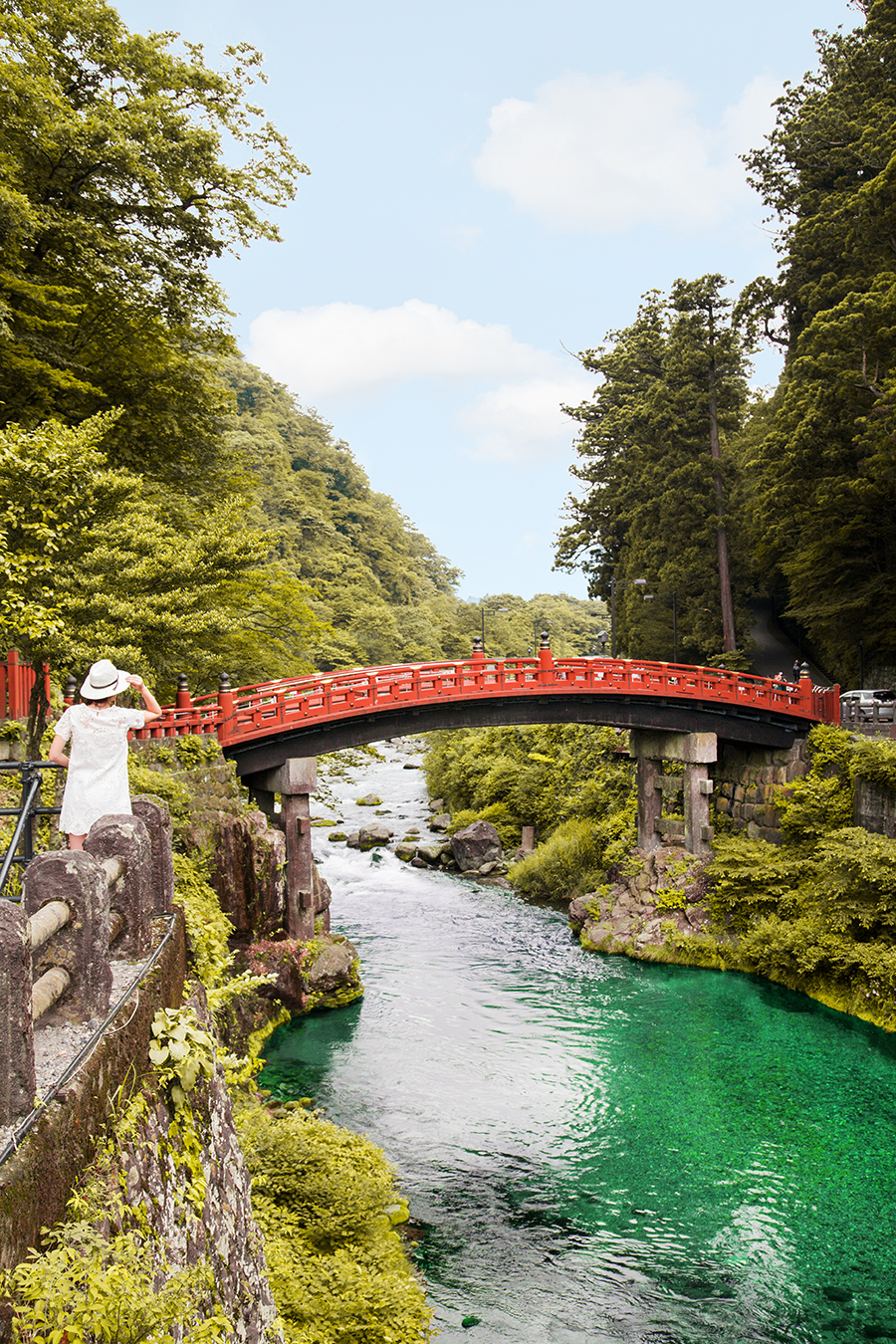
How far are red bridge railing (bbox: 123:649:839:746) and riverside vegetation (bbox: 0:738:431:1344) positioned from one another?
137cm

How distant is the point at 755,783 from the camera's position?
23.6 meters

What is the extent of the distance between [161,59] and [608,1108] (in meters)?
23.0

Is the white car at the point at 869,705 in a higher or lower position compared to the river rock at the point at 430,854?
higher

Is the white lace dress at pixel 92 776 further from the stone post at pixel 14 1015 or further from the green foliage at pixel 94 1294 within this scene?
the stone post at pixel 14 1015

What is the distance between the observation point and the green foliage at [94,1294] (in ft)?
9.58

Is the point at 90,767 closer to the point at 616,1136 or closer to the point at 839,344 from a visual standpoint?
the point at 616,1136

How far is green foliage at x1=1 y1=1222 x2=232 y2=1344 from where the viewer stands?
2.92 meters

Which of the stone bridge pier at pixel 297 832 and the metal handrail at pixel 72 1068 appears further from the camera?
the stone bridge pier at pixel 297 832

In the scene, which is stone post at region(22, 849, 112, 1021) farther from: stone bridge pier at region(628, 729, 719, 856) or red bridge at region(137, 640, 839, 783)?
stone bridge pier at region(628, 729, 719, 856)

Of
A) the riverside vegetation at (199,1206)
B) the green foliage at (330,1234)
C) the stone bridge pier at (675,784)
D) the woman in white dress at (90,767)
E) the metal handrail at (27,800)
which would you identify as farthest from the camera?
the stone bridge pier at (675,784)

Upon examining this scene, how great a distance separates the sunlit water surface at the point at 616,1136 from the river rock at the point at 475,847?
7.87 m

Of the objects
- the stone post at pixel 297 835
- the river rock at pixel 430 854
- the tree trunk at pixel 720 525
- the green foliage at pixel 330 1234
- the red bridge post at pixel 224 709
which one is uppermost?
the tree trunk at pixel 720 525

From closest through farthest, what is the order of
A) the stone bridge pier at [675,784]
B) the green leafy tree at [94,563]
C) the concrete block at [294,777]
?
the green leafy tree at [94,563], the concrete block at [294,777], the stone bridge pier at [675,784]

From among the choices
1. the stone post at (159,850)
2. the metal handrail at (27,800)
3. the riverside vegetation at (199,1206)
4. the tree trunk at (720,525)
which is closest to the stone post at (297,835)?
the riverside vegetation at (199,1206)
